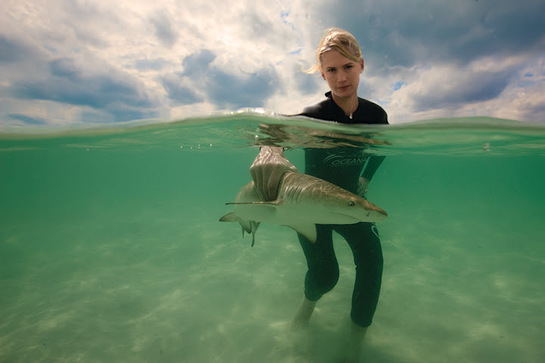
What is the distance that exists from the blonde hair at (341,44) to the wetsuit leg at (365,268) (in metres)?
2.35

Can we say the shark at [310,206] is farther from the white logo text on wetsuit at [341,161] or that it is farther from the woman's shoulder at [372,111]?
the woman's shoulder at [372,111]

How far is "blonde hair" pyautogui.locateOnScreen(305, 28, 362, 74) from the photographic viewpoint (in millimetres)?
3312

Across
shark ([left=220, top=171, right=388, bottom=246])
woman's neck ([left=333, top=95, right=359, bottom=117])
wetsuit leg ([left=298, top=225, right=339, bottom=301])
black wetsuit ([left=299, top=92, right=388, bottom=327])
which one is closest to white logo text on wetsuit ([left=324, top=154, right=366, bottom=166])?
black wetsuit ([left=299, top=92, right=388, bottom=327])

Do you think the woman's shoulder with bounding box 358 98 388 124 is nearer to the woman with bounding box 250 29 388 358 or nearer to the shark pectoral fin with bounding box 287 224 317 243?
the woman with bounding box 250 29 388 358

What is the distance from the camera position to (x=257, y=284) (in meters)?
6.82

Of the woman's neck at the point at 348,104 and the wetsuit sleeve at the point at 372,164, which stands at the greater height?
the woman's neck at the point at 348,104

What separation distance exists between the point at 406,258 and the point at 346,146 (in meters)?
4.55

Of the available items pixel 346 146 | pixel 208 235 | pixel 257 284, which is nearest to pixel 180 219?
pixel 208 235

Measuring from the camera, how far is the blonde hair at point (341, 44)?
3.31m

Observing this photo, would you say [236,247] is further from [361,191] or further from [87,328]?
[361,191]

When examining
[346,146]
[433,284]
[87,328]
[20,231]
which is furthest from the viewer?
[20,231]

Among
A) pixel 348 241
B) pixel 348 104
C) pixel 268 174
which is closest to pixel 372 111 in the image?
pixel 348 104

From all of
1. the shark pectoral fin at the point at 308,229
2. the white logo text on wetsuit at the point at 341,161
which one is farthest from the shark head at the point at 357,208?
the white logo text on wetsuit at the point at 341,161

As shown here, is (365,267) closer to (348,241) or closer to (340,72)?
(348,241)
